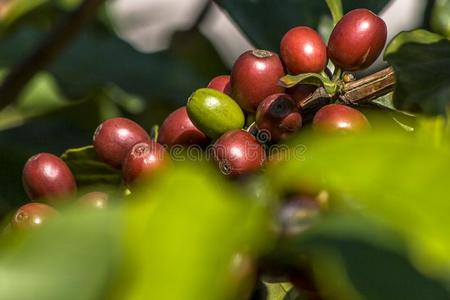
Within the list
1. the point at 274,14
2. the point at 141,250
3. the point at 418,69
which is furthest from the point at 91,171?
the point at 141,250

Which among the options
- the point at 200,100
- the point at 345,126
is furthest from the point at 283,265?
the point at 200,100

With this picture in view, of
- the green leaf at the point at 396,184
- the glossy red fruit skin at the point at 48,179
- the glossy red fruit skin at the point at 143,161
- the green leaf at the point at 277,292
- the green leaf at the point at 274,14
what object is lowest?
the green leaf at the point at 274,14

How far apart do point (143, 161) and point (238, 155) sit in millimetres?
87

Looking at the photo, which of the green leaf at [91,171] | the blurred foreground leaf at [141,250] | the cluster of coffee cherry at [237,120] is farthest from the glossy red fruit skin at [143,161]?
the blurred foreground leaf at [141,250]

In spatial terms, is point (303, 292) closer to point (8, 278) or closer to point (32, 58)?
point (8, 278)

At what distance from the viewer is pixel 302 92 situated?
0.93m

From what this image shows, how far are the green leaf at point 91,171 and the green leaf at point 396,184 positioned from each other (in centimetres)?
52

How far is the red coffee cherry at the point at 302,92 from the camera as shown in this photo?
0.93 metres

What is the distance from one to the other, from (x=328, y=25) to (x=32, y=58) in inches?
13.9

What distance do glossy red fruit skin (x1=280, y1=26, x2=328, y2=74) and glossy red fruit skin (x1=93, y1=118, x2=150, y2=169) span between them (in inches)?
5.6

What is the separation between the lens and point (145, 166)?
891 millimetres

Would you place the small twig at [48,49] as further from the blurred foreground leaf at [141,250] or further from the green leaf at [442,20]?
the blurred foreground leaf at [141,250]

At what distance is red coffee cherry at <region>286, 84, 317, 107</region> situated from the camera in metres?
0.93

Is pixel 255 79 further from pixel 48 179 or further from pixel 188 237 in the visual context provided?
pixel 188 237
